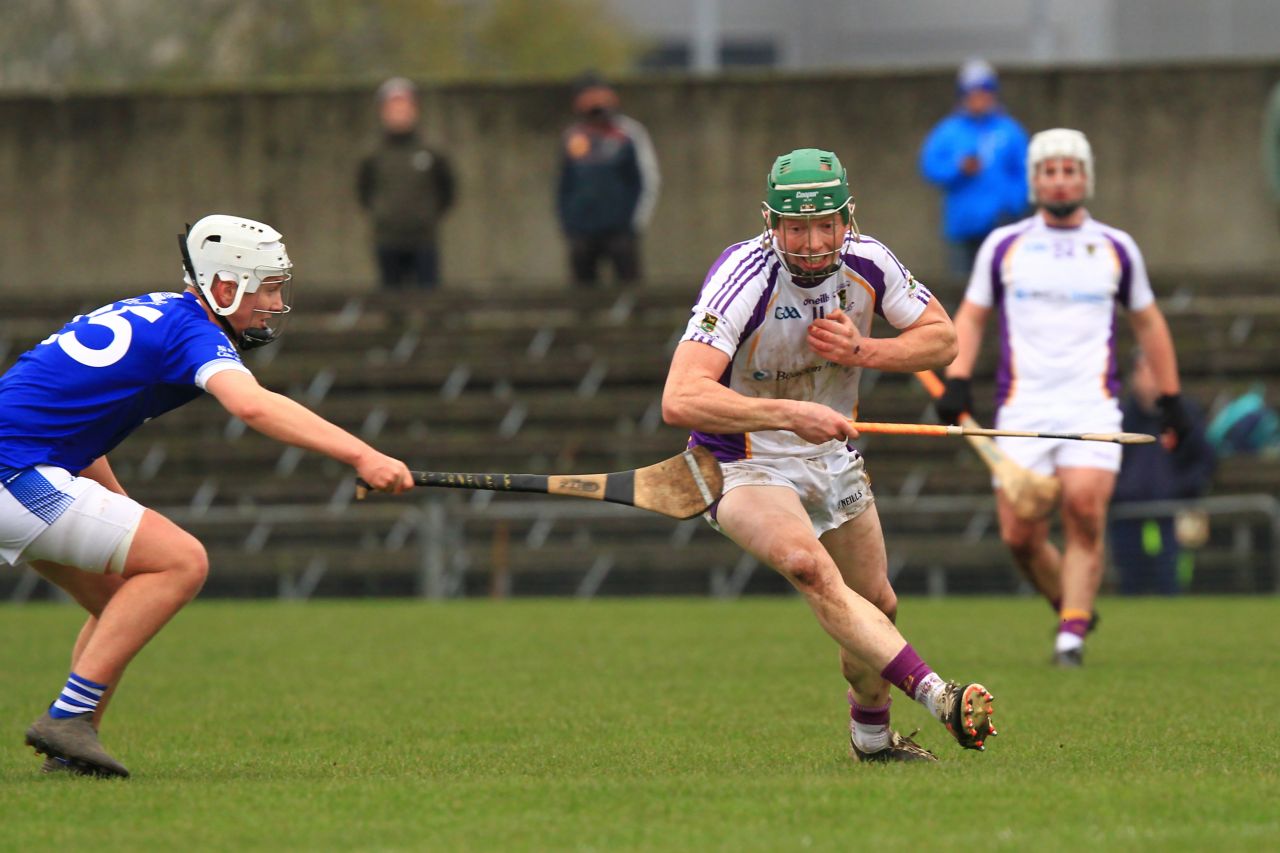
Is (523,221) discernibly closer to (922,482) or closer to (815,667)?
(922,482)

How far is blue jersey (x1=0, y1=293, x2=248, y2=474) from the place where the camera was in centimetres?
654

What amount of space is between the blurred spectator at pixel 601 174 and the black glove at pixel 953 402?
24.5ft

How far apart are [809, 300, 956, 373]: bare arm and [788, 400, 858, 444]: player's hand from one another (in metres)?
0.25

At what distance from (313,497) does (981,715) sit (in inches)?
453

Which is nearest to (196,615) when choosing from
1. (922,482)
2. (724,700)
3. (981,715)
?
(922,482)

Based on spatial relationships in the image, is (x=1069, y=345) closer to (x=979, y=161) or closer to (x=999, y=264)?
(x=999, y=264)

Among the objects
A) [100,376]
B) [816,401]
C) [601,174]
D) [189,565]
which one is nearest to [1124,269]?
[816,401]

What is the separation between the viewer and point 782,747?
292 inches

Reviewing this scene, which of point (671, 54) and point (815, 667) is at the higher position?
point (671, 54)

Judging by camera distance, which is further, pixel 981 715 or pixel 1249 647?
pixel 1249 647

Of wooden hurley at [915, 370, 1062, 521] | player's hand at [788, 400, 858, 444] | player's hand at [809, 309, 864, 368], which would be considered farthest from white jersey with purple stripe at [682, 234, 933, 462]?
wooden hurley at [915, 370, 1062, 521]

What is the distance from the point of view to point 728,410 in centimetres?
653

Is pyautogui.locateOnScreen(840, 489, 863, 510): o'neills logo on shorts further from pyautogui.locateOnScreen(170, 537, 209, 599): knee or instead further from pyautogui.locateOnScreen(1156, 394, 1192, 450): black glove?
pyautogui.locateOnScreen(1156, 394, 1192, 450): black glove

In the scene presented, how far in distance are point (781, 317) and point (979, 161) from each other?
10.3 metres
